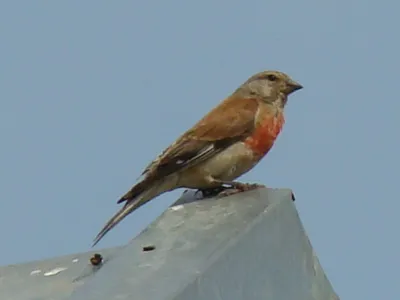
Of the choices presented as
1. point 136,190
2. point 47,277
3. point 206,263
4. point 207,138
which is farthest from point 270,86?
point 206,263

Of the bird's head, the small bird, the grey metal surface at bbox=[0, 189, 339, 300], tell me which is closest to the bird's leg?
the small bird

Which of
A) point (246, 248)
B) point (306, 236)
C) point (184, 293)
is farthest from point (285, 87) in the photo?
point (184, 293)

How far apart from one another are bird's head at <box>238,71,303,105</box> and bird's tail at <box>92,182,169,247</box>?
1256mm

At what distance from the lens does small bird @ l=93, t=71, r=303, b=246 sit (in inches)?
233

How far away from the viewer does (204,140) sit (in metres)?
6.18

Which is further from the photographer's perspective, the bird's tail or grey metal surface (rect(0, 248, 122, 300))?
the bird's tail

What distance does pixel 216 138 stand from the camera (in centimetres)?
618

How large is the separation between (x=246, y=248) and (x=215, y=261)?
0.74 feet

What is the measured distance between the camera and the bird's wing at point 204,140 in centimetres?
595

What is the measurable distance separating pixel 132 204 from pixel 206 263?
2.96m

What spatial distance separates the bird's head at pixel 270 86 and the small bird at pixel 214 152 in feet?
1.16

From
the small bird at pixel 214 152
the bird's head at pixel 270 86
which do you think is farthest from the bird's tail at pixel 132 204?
the bird's head at pixel 270 86

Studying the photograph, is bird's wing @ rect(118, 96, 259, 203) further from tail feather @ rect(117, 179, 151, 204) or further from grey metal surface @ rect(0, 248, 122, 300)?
grey metal surface @ rect(0, 248, 122, 300)

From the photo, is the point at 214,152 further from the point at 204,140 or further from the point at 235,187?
the point at 235,187
